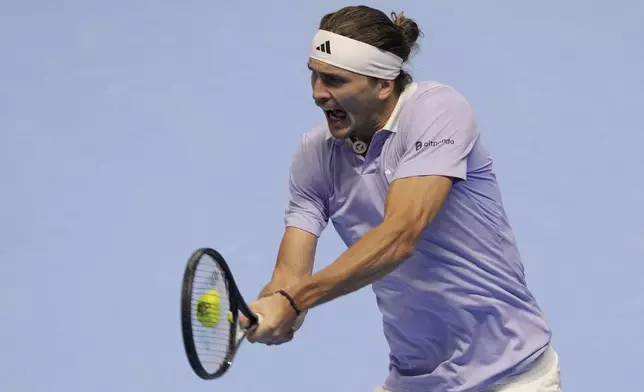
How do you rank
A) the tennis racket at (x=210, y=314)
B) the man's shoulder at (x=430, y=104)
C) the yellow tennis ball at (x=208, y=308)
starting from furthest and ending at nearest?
the man's shoulder at (x=430, y=104) < the yellow tennis ball at (x=208, y=308) < the tennis racket at (x=210, y=314)

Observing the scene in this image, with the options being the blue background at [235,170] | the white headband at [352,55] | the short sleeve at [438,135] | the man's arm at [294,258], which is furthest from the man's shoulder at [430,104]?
the blue background at [235,170]

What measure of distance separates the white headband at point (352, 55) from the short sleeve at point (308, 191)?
0.29 metres

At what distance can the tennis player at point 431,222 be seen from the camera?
12.3 feet

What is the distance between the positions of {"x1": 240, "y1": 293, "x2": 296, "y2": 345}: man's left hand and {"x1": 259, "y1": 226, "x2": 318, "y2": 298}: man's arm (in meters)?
0.45

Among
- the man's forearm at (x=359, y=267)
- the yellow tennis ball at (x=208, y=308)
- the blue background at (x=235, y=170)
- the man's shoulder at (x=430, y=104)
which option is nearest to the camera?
the yellow tennis ball at (x=208, y=308)

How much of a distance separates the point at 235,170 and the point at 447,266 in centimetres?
327

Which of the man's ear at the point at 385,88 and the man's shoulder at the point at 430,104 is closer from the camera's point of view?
the man's shoulder at the point at 430,104

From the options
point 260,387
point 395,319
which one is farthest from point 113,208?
point 395,319

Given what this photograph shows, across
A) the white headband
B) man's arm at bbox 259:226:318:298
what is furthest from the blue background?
the white headband

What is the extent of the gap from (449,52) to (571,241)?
5.04ft

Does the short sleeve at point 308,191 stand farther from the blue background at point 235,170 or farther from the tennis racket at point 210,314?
the blue background at point 235,170

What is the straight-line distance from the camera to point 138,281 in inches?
248

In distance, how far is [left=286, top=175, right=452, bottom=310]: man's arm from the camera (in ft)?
11.2

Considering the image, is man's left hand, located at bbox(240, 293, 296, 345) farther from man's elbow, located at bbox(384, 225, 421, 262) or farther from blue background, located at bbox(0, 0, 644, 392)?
blue background, located at bbox(0, 0, 644, 392)
